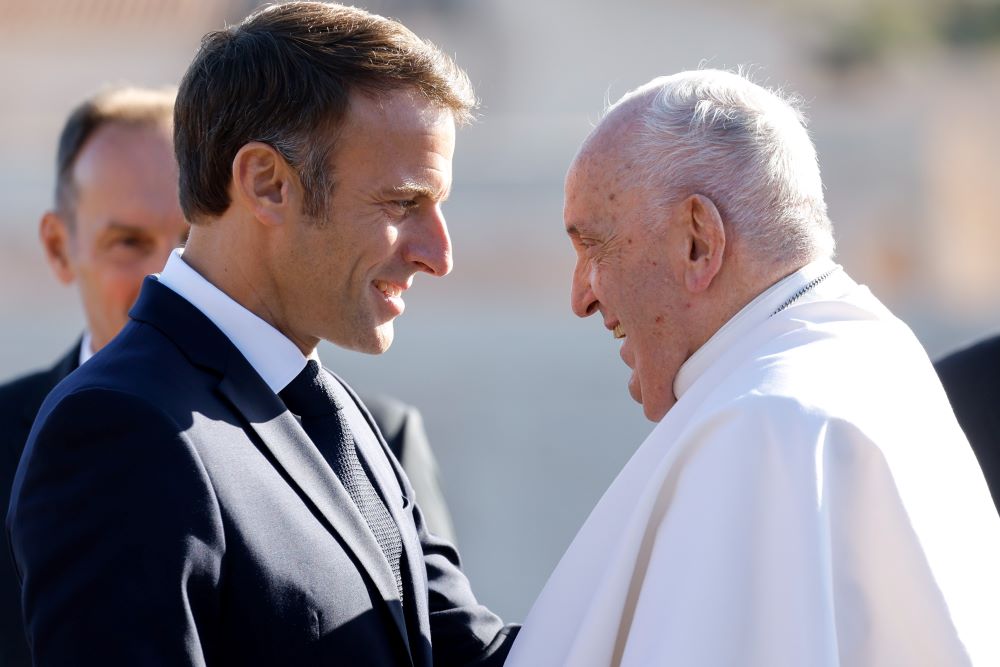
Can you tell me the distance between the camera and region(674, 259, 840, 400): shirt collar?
2.49 meters

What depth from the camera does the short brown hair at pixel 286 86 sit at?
246cm

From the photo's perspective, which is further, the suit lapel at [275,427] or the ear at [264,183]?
the ear at [264,183]

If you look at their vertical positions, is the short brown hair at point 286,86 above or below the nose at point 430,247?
above

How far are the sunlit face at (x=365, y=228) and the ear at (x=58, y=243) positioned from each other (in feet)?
4.92

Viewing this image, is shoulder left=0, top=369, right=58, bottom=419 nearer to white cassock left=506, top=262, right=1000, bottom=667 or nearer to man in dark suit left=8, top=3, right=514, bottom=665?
man in dark suit left=8, top=3, right=514, bottom=665

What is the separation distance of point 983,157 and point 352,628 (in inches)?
633

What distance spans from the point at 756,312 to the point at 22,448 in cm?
202

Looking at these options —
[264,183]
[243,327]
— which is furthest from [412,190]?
[243,327]

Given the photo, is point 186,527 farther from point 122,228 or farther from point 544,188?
point 544,188

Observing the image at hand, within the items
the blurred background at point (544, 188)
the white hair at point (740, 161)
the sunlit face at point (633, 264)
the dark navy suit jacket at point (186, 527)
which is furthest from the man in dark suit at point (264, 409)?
the blurred background at point (544, 188)

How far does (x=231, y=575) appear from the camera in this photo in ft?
7.05

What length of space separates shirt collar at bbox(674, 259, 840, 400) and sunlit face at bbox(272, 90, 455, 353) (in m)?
0.54

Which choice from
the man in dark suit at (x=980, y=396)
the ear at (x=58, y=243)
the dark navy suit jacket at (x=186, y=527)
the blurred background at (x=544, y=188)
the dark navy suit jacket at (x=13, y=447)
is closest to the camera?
the dark navy suit jacket at (x=186, y=527)

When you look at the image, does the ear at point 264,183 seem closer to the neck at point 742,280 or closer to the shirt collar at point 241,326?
the shirt collar at point 241,326
